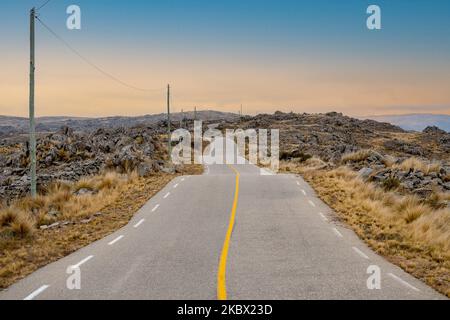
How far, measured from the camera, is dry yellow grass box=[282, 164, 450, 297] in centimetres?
998

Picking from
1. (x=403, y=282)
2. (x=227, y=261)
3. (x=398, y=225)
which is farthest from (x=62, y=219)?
(x=403, y=282)

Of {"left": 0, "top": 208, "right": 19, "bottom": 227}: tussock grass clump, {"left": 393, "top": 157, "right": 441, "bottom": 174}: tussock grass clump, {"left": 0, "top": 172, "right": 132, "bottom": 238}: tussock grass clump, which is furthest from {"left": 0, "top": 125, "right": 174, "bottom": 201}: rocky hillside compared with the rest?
{"left": 393, "top": 157, "right": 441, "bottom": 174}: tussock grass clump

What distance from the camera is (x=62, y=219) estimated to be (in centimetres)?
1664

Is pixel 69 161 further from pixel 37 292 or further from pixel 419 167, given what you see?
Answer: pixel 37 292

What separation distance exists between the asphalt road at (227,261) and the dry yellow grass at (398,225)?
530 mm

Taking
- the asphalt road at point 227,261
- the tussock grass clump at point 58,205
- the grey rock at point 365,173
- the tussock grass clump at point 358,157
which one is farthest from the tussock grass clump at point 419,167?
the tussock grass clump at point 58,205

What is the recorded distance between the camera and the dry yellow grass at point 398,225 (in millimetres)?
9984

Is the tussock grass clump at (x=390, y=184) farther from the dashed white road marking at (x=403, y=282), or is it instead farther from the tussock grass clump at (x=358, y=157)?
the dashed white road marking at (x=403, y=282)

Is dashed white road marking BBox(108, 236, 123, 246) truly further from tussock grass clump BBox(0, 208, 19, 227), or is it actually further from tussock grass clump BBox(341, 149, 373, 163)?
tussock grass clump BBox(341, 149, 373, 163)

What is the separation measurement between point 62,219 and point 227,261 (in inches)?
367

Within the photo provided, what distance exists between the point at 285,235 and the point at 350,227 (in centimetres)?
280

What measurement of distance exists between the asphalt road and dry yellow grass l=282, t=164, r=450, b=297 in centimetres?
53
